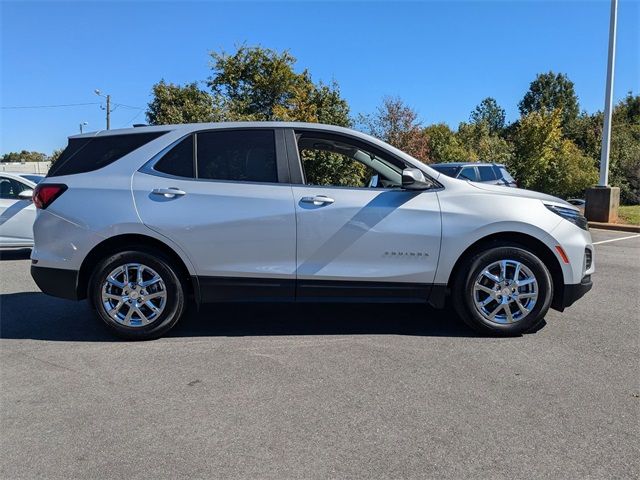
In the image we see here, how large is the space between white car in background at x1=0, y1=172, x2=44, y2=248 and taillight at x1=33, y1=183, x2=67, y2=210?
4906mm

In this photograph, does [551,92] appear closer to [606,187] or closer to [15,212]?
[606,187]

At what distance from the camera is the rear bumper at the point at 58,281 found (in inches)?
179

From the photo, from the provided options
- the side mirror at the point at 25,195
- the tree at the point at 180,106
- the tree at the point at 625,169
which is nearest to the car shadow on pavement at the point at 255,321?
the side mirror at the point at 25,195

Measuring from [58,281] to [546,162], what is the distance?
24546 mm

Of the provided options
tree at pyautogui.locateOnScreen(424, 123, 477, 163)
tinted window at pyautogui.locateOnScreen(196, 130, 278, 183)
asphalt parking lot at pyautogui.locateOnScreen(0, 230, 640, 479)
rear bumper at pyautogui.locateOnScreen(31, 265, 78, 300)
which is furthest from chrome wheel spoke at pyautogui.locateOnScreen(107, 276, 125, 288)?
tree at pyautogui.locateOnScreen(424, 123, 477, 163)

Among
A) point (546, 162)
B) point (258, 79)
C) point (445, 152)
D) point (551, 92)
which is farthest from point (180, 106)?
point (551, 92)

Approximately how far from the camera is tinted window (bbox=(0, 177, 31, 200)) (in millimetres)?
9156

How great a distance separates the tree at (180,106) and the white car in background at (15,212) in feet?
48.6

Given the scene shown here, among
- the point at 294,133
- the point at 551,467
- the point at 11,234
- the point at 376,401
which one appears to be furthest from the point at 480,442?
the point at 11,234

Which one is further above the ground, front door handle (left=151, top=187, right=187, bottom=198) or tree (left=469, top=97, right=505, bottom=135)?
tree (left=469, top=97, right=505, bottom=135)

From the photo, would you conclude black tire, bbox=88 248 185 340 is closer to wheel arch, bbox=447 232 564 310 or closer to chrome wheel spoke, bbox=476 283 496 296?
wheel arch, bbox=447 232 564 310

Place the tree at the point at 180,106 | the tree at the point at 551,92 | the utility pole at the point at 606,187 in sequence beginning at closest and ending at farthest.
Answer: the utility pole at the point at 606,187 < the tree at the point at 180,106 < the tree at the point at 551,92

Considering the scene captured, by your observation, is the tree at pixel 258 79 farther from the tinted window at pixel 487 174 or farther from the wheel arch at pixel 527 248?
the wheel arch at pixel 527 248

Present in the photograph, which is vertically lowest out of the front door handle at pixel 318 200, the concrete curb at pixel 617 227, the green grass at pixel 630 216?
the concrete curb at pixel 617 227
